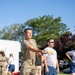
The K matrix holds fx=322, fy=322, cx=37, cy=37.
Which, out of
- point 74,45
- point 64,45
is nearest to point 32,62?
point 74,45

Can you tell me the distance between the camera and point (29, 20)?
2793 inches

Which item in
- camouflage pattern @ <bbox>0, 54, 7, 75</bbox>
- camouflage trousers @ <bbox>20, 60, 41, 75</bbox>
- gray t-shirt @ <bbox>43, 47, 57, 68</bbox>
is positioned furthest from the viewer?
gray t-shirt @ <bbox>43, 47, 57, 68</bbox>

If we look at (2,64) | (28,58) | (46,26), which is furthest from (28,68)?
(46,26)

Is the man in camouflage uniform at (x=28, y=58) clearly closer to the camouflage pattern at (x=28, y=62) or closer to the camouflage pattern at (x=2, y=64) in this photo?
the camouflage pattern at (x=28, y=62)

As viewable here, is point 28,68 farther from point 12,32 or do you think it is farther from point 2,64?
point 12,32

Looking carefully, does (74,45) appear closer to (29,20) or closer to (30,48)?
(29,20)

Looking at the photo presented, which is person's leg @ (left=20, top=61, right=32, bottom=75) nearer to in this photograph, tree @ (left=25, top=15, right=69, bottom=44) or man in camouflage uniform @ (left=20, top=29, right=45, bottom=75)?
man in camouflage uniform @ (left=20, top=29, right=45, bottom=75)

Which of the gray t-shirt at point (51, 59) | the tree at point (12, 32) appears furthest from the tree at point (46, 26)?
the gray t-shirt at point (51, 59)

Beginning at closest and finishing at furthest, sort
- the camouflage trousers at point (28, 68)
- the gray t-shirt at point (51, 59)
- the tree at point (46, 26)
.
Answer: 1. the camouflage trousers at point (28, 68)
2. the gray t-shirt at point (51, 59)
3. the tree at point (46, 26)

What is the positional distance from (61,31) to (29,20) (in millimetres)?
7824

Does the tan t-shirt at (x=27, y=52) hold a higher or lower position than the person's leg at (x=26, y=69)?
higher

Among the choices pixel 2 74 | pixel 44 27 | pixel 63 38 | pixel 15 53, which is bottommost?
pixel 2 74

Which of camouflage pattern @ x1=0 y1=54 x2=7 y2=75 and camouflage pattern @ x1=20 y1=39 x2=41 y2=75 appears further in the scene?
camouflage pattern @ x1=0 y1=54 x2=7 y2=75

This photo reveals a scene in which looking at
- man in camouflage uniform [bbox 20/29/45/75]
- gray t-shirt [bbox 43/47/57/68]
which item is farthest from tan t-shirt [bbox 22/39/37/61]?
gray t-shirt [bbox 43/47/57/68]
